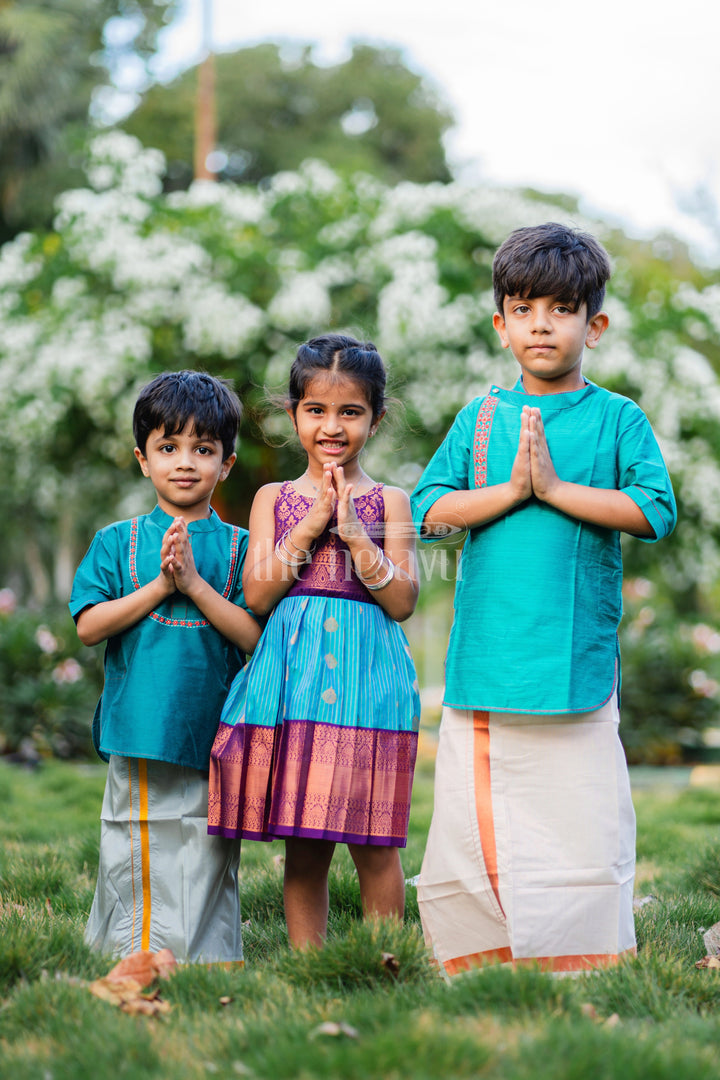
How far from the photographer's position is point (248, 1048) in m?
2.00

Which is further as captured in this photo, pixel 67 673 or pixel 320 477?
pixel 67 673

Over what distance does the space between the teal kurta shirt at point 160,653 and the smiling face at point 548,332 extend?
0.95 meters

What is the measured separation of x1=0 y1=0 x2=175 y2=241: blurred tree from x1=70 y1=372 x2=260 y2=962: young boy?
14332 millimetres

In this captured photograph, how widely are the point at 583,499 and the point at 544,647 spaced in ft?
1.21

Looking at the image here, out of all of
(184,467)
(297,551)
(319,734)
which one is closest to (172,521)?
(184,467)

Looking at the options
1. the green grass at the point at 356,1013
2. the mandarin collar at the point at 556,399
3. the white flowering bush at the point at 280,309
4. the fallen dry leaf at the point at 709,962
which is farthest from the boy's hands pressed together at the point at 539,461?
the white flowering bush at the point at 280,309

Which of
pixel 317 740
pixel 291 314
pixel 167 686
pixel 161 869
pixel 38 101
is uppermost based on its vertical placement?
pixel 38 101

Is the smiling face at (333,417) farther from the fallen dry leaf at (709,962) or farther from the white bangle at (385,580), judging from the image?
the fallen dry leaf at (709,962)

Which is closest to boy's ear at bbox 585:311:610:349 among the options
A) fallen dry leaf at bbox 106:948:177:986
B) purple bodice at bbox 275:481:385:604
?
purple bodice at bbox 275:481:385:604

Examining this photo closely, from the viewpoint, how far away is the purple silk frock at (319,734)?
268 cm

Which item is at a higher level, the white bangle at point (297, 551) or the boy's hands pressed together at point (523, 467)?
the boy's hands pressed together at point (523, 467)

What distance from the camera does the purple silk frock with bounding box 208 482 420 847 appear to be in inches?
105

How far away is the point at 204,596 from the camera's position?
9.11 ft

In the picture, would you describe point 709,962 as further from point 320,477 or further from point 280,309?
point 280,309
